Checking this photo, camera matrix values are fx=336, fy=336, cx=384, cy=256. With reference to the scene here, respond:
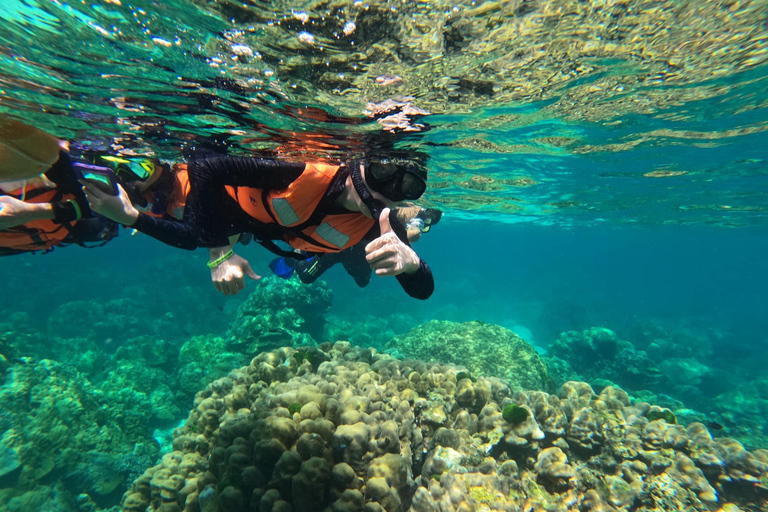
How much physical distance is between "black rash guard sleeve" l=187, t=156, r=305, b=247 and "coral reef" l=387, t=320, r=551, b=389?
10.2m

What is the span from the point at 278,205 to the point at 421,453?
12.6 ft

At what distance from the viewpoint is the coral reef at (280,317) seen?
12039 millimetres

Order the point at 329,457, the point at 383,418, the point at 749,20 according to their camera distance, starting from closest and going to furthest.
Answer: the point at 329,457
the point at 383,418
the point at 749,20

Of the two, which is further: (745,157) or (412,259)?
(745,157)

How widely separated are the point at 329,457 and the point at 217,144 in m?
9.77

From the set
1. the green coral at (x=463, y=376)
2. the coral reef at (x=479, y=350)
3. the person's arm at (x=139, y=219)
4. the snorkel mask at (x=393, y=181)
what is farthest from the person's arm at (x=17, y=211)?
the coral reef at (x=479, y=350)

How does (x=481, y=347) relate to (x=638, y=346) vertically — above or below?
above

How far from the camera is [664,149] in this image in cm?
Answer: 1175

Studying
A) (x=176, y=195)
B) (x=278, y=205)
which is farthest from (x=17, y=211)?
(x=176, y=195)

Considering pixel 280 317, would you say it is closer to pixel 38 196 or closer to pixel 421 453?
pixel 421 453

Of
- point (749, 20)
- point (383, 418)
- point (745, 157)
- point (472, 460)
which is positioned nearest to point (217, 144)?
point (383, 418)

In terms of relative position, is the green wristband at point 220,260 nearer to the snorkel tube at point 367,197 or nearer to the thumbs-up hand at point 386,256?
the snorkel tube at point 367,197

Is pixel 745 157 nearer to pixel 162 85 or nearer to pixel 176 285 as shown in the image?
pixel 162 85

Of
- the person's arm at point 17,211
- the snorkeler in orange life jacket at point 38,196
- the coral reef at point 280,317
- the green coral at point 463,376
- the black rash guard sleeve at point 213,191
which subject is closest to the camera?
the snorkeler in orange life jacket at point 38,196
